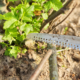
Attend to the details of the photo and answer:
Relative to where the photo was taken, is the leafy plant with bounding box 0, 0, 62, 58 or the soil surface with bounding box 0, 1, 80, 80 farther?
the soil surface with bounding box 0, 1, 80, 80

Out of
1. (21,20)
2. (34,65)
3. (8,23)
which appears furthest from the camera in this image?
(34,65)

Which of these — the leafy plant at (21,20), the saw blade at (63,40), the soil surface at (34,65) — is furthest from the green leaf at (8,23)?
the soil surface at (34,65)

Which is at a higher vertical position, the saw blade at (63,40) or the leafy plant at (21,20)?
the leafy plant at (21,20)

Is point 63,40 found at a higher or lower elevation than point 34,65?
higher

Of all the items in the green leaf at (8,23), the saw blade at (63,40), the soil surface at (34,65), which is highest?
the green leaf at (8,23)

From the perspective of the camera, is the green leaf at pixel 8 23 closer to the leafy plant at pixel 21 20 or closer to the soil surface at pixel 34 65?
the leafy plant at pixel 21 20

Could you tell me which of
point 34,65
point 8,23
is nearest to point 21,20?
point 8,23

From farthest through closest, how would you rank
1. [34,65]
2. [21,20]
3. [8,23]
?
[34,65], [21,20], [8,23]

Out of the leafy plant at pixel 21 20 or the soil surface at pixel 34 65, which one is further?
the soil surface at pixel 34 65

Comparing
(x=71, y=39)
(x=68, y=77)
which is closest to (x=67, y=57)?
(x=68, y=77)

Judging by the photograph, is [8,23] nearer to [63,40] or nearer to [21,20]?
[21,20]

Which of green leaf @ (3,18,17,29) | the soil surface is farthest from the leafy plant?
the soil surface

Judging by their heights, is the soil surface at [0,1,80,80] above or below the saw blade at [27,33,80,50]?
below

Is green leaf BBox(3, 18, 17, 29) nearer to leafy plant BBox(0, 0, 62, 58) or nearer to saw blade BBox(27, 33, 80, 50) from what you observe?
leafy plant BBox(0, 0, 62, 58)
